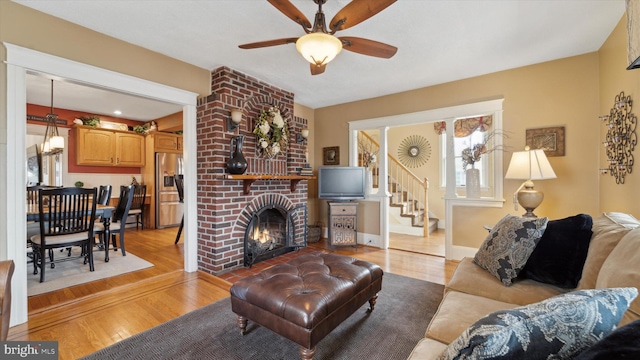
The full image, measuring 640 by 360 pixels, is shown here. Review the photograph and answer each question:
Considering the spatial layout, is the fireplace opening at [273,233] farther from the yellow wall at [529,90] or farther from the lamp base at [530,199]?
the lamp base at [530,199]

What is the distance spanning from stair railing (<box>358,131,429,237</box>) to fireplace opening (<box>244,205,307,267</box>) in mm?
2105

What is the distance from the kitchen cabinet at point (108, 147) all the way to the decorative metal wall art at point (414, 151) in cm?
634

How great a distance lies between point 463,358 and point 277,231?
3.55m

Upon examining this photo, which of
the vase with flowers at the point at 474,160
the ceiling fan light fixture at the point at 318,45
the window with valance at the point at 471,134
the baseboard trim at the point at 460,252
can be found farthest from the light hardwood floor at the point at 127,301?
the window with valance at the point at 471,134

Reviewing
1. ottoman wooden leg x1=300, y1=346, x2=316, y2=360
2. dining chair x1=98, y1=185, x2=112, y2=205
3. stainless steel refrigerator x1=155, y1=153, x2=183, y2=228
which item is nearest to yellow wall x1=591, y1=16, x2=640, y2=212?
ottoman wooden leg x1=300, y1=346, x2=316, y2=360

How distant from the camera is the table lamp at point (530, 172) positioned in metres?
2.70

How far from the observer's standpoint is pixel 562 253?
164 centimetres

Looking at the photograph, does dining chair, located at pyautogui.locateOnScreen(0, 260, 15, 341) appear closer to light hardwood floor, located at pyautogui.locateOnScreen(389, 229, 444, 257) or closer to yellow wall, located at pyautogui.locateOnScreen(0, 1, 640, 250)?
yellow wall, located at pyautogui.locateOnScreen(0, 1, 640, 250)

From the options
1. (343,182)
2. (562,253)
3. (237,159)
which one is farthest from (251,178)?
(562,253)

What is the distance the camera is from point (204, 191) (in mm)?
3248

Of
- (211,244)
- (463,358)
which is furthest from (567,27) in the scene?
(211,244)

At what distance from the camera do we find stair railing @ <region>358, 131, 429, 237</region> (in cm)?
571

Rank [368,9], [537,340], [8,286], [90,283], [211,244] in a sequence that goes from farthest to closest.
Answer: [211,244], [90,283], [368,9], [8,286], [537,340]

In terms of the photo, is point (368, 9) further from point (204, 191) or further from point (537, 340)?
point (204, 191)
